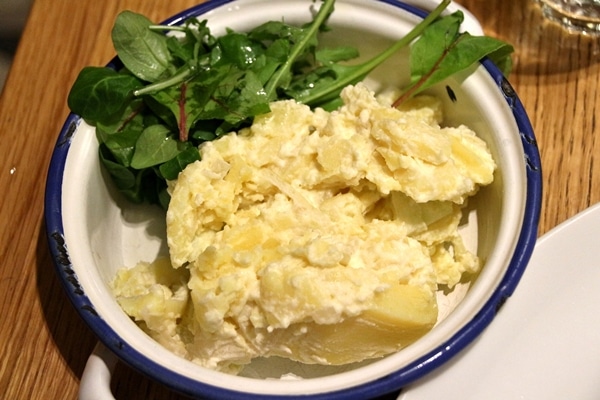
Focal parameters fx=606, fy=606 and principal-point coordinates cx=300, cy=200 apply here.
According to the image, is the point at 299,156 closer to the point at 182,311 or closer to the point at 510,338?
the point at 182,311

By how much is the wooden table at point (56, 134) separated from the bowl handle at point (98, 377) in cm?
14

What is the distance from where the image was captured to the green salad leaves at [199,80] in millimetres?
963

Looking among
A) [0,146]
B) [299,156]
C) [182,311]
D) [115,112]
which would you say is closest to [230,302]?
[182,311]

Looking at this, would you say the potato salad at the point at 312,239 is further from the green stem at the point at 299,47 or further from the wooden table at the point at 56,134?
the wooden table at the point at 56,134

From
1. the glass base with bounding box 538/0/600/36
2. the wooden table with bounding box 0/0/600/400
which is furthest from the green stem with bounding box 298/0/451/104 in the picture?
the glass base with bounding box 538/0/600/36

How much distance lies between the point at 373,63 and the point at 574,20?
1.70 feet

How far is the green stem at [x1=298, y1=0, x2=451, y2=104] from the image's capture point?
1.01 m

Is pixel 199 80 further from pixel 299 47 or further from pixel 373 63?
pixel 373 63

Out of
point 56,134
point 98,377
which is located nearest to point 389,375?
point 98,377

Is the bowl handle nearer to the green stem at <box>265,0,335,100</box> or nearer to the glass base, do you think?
the green stem at <box>265,0,335,100</box>

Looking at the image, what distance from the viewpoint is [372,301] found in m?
0.78

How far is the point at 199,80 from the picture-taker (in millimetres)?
984

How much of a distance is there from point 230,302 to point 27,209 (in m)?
0.53

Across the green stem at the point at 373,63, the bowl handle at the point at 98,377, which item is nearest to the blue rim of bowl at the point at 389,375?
the bowl handle at the point at 98,377
